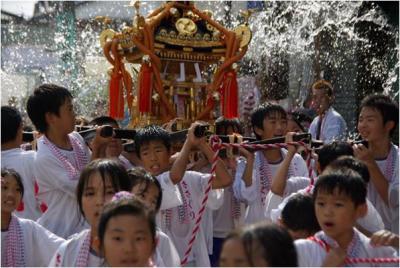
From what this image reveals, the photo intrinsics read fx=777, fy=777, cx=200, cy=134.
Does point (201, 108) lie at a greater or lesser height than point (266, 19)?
lesser

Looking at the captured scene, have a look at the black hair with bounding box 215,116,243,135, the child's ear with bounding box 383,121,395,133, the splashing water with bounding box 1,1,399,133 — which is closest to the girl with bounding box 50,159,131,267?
the child's ear with bounding box 383,121,395,133

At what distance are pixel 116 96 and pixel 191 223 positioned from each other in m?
3.67

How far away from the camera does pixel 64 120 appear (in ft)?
13.3

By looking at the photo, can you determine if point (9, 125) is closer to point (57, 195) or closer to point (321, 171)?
point (57, 195)

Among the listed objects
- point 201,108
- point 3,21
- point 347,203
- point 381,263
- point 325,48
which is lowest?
point 381,263

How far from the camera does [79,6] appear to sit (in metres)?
17.7

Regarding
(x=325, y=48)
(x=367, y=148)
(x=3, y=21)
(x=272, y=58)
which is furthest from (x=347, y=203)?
(x=3, y=21)

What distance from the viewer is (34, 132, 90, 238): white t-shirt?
3777mm

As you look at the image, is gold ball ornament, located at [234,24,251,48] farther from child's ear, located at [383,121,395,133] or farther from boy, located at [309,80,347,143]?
child's ear, located at [383,121,395,133]

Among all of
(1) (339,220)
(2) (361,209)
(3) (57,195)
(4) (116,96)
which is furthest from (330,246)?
(4) (116,96)

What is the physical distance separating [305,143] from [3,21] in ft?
47.0

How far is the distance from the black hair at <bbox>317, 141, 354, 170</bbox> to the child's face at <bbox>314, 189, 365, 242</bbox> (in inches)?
38.3

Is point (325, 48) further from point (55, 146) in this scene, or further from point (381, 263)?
point (381, 263)

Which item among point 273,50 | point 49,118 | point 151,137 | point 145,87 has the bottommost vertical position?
point 151,137
